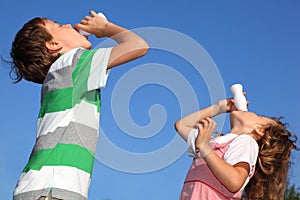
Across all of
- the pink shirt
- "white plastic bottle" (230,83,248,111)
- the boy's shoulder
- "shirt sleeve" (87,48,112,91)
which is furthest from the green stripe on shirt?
"white plastic bottle" (230,83,248,111)

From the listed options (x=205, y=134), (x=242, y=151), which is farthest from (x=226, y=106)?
(x=205, y=134)

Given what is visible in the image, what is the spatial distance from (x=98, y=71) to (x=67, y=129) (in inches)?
14.1

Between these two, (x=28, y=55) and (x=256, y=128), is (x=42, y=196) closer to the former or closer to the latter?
(x=28, y=55)

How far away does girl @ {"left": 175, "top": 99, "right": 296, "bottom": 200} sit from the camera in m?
3.35

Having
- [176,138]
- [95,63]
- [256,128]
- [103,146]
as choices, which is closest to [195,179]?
[176,138]

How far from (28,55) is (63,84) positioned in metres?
0.43

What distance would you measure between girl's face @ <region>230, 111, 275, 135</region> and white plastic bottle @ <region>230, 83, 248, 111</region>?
49 millimetres

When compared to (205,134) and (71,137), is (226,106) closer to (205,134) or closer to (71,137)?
(205,134)

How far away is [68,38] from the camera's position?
332cm

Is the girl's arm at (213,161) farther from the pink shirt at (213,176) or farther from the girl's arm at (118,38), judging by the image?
the girl's arm at (118,38)

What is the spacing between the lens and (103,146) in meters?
3.04

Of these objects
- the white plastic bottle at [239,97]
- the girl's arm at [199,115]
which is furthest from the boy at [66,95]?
the white plastic bottle at [239,97]

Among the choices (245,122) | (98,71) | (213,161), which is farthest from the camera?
(245,122)

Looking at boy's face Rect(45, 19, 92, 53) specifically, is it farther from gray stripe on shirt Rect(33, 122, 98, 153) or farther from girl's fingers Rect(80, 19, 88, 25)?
gray stripe on shirt Rect(33, 122, 98, 153)
